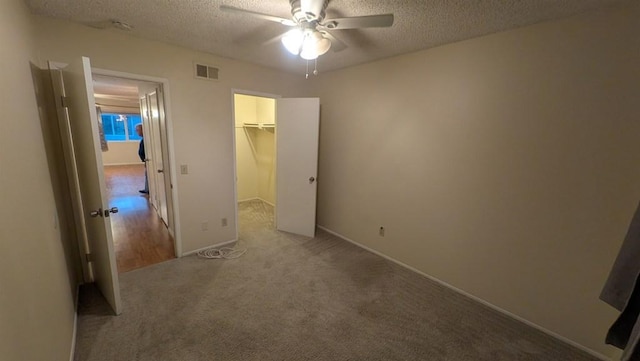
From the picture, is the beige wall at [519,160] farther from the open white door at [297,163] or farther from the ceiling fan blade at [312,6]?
the ceiling fan blade at [312,6]

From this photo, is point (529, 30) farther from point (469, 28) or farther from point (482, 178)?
point (482, 178)

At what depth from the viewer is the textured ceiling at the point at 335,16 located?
5.49 feet

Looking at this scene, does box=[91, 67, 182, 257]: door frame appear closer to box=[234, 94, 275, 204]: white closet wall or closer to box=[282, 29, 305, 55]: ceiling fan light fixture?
box=[282, 29, 305, 55]: ceiling fan light fixture

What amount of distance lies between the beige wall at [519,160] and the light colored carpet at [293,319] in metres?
0.35

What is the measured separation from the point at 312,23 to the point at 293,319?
7.35 feet

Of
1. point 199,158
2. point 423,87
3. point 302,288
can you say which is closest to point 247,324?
point 302,288

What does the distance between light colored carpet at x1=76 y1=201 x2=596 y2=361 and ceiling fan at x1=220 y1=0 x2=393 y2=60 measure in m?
2.11

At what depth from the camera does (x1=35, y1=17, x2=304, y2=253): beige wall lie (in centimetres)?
219

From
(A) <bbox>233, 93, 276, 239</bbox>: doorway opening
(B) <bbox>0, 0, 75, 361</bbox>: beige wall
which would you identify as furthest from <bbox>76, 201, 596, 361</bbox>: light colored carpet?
(A) <bbox>233, 93, 276, 239</bbox>: doorway opening

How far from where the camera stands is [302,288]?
2457 millimetres

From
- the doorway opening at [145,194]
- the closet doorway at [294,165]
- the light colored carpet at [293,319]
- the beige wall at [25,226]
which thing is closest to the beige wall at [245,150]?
the closet doorway at [294,165]

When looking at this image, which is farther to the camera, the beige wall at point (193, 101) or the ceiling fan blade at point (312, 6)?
the beige wall at point (193, 101)

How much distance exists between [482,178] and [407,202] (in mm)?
793

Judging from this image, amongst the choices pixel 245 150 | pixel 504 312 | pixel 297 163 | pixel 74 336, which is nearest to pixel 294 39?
pixel 297 163
